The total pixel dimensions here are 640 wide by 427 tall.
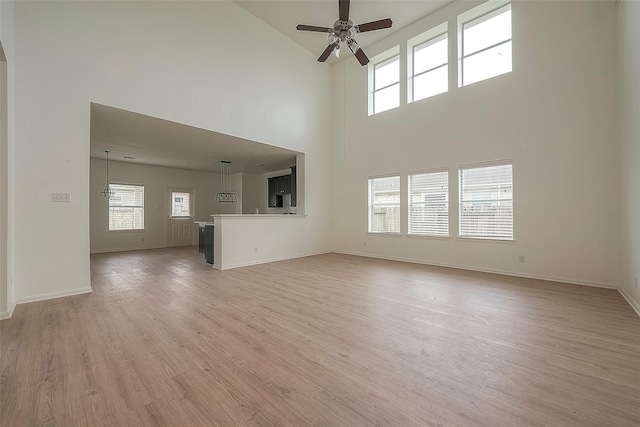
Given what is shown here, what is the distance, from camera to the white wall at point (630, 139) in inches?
113

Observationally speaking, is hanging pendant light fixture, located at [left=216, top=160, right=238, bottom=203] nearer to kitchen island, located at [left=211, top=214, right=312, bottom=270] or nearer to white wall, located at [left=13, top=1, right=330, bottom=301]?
kitchen island, located at [left=211, top=214, right=312, bottom=270]

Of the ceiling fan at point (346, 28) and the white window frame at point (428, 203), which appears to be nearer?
the ceiling fan at point (346, 28)

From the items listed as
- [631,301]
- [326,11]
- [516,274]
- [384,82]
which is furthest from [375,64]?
[631,301]

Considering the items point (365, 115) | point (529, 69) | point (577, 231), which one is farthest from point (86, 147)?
point (577, 231)

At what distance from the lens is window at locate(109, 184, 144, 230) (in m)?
7.85

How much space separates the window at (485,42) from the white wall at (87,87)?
4.23m

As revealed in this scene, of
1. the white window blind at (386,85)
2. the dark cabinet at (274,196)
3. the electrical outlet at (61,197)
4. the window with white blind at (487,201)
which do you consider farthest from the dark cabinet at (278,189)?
the electrical outlet at (61,197)

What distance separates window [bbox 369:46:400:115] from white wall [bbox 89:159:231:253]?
6.58 metres

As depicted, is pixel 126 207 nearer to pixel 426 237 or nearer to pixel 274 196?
pixel 274 196

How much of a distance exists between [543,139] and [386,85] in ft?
12.2

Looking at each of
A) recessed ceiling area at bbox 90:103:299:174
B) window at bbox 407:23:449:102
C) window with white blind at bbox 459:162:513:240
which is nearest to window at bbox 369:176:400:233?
window with white blind at bbox 459:162:513:240

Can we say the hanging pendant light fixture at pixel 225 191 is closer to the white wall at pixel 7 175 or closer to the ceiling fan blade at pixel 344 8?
the white wall at pixel 7 175

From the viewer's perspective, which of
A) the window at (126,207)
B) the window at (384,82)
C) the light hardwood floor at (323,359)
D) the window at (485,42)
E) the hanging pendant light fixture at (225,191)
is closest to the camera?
the light hardwood floor at (323,359)

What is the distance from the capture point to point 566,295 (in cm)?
338
